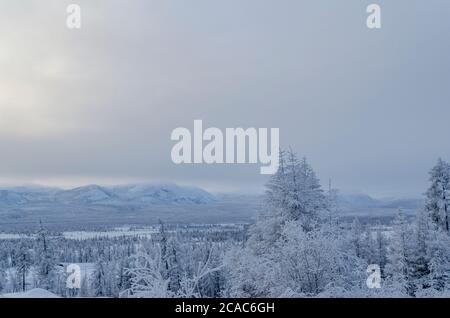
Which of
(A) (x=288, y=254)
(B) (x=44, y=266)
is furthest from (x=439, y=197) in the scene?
(B) (x=44, y=266)

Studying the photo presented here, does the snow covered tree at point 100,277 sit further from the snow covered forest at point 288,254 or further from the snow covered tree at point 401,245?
the snow covered tree at point 401,245

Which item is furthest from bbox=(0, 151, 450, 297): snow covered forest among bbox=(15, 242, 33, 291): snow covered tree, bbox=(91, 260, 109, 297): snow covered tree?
bbox=(15, 242, 33, 291): snow covered tree

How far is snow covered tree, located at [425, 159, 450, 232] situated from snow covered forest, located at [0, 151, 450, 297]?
0.11 feet

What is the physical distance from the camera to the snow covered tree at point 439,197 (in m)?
17.2

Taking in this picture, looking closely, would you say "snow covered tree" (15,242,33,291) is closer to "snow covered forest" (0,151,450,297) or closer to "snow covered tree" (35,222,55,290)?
"snow covered forest" (0,151,450,297)

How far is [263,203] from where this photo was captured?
1766 cm

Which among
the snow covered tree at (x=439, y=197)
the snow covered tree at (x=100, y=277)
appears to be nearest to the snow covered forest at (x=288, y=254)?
the snow covered tree at (x=439, y=197)

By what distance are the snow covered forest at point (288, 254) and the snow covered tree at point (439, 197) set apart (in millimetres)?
34
